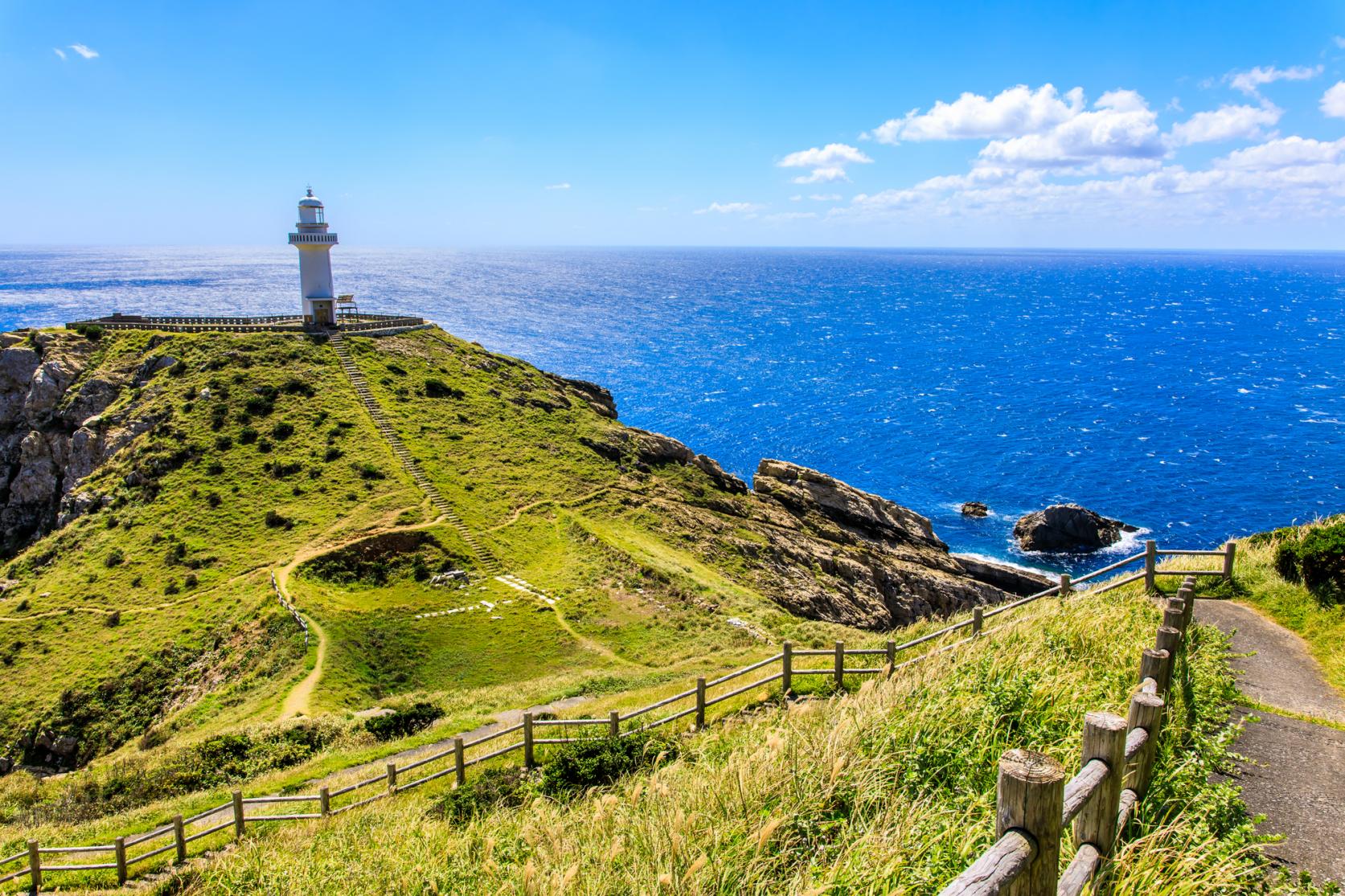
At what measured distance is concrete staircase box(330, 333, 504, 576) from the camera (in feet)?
153

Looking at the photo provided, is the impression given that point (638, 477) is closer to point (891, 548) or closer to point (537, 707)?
point (891, 548)

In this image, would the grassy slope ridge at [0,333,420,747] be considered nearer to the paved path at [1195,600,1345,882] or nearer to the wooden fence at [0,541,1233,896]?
the wooden fence at [0,541,1233,896]

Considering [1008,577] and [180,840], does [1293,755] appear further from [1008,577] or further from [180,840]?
[1008,577]

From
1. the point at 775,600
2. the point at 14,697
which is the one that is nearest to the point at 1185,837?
the point at 775,600

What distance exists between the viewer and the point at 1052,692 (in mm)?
10484

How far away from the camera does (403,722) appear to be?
1128 inches

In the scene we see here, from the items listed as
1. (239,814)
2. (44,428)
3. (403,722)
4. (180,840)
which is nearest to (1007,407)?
(403,722)

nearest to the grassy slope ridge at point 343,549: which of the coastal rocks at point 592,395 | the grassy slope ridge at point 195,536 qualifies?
the grassy slope ridge at point 195,536

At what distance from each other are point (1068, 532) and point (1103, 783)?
223 feet

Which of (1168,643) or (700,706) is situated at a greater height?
(1168,643)

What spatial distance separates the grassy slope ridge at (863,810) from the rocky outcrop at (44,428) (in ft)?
181

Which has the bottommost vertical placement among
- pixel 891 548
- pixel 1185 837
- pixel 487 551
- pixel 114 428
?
pixel 891 548

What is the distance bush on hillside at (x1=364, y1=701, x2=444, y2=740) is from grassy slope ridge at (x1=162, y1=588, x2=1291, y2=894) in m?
12.9

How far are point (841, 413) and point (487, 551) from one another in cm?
7400
